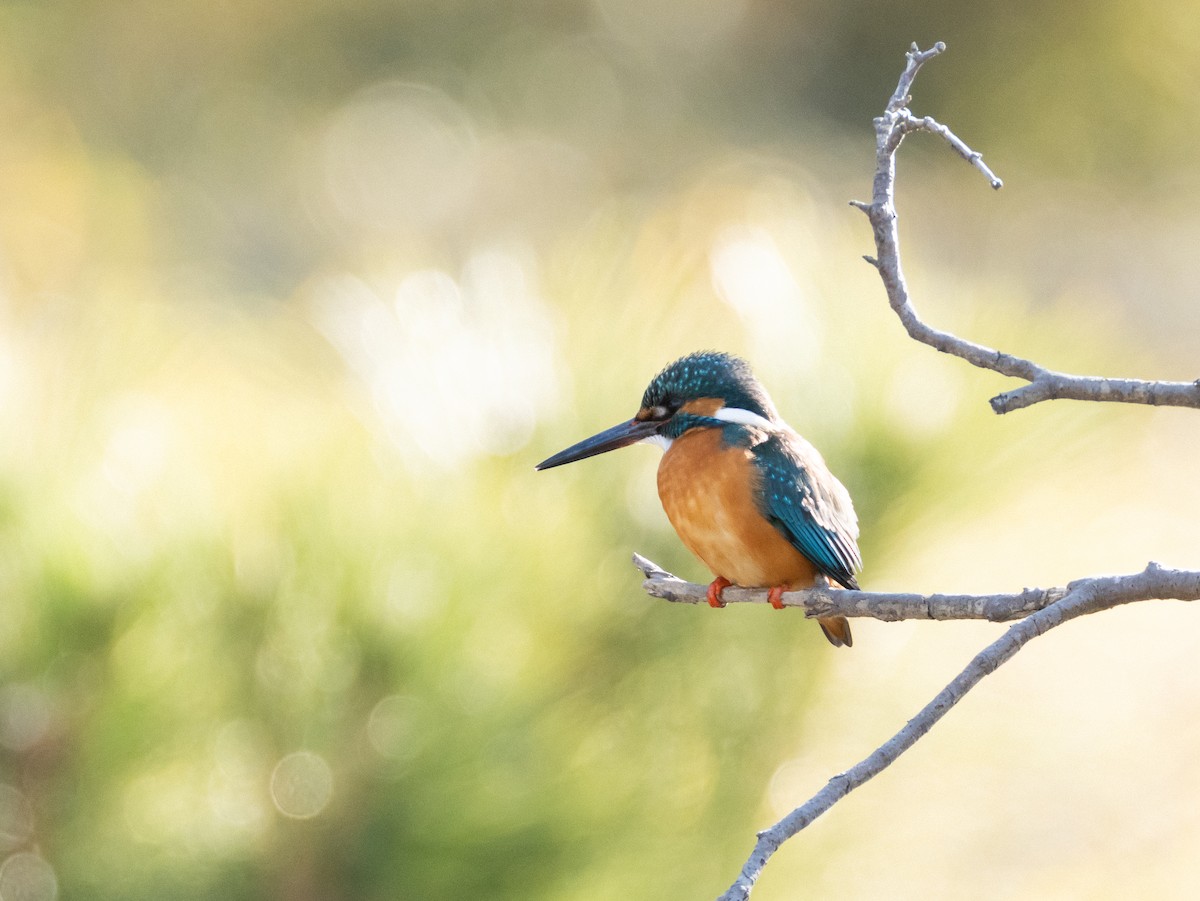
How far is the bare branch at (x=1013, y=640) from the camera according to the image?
1.12ft

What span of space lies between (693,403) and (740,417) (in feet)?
0.09

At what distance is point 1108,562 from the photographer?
5.10 ft

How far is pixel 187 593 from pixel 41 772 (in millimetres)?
145

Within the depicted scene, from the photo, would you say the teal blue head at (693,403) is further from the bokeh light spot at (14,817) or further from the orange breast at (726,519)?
the bokeh light spot at (14,817)

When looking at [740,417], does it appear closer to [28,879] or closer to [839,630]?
[839,630]

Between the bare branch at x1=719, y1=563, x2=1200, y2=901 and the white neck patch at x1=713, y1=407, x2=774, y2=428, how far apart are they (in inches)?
12.1

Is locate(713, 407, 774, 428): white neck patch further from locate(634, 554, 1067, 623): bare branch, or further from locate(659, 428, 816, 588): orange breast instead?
locate(634, 554, 1067, 623): bare branch

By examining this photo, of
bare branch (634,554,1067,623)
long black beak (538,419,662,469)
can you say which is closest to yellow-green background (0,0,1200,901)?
long black beak (538,419,662,469)

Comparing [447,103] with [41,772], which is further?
[447,103]

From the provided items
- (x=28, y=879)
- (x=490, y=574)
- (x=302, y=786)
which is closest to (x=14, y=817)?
(x=28, y=879)

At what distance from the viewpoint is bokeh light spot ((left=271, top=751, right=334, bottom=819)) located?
2.57ft

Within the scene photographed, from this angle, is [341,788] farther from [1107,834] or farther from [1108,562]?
[1107,834]

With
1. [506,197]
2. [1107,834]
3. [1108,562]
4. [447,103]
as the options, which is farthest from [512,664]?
[447,103]

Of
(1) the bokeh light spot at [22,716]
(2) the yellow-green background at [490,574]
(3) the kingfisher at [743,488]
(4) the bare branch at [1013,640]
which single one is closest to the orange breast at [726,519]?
(3) the kingfisher at [743,488]
